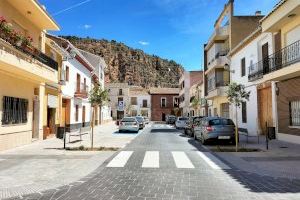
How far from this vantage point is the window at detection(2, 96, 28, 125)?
14980 mm

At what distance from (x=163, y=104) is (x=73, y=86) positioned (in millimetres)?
52199

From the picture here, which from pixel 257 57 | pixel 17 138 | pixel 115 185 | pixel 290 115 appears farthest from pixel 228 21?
pixel 115 185

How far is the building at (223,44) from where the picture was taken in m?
30.5

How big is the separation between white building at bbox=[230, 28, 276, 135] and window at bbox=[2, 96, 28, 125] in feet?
46.7

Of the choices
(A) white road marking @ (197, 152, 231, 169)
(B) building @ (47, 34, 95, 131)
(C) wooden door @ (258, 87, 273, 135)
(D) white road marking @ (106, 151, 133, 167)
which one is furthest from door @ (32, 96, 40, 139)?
(C) wooden door @ (258, 87, 273, 135)

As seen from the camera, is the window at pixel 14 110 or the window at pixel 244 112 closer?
the window at pixel 14 110

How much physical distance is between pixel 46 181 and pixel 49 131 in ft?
49.9

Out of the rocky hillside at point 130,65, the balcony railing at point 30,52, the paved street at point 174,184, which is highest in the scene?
the rocky hillside at point 130,65

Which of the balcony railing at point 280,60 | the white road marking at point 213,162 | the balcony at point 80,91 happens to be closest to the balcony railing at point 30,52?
the white road marking at point 213,162

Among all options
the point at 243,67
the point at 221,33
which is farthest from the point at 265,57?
the point at 221,33

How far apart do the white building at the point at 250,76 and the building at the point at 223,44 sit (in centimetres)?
254

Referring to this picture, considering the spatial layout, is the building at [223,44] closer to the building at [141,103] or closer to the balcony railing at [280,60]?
the balcony railing at [280,60]

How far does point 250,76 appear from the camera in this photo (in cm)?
Answer: 2391

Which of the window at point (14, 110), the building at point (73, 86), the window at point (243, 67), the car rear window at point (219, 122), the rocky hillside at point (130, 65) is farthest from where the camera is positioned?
the rocky hillside at point (130, 65)
